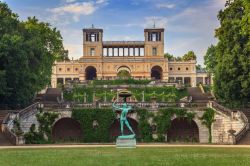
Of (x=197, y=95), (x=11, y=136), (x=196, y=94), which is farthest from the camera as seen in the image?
(x=196, y=94)

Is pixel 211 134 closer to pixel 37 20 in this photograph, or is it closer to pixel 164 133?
pixel 164 133

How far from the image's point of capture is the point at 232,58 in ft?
152

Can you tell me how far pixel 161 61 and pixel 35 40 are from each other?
149ft

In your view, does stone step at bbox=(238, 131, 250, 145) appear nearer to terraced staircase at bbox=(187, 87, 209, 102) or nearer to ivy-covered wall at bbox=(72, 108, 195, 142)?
ivy-covered wall at bbox=(72, 108, 195, 142)

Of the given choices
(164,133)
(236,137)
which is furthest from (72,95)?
(236,137)

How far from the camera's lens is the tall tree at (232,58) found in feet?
148

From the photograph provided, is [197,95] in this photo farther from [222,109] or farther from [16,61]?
[16,61]

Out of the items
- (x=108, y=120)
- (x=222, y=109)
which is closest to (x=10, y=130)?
(x=108, y=120)

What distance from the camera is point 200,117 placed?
44.2 m

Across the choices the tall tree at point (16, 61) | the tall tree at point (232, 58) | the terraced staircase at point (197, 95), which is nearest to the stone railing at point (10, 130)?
the tall tree at point (16, 61)

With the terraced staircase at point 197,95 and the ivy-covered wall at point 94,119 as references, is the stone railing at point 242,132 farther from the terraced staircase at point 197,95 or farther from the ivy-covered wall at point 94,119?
the terraced staircase at point 197,95

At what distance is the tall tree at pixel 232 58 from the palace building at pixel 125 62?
45.6 metres

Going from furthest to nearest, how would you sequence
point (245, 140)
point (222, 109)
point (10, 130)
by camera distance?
point (222, 109)
point (10, 130)
point (245, 140)

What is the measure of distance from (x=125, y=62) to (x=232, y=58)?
5209 centimetres
